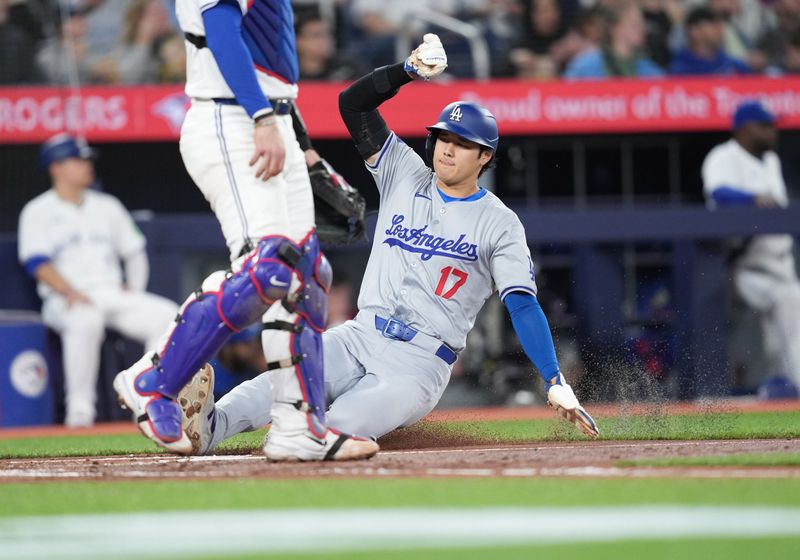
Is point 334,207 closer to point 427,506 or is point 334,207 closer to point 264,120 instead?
point 264,120

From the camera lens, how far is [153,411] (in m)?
4.07

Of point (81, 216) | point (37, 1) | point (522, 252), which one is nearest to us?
point (522, 252)

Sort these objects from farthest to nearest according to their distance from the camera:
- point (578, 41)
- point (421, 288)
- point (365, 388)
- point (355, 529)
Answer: point (578, 41) < point (421, 288) < point (365, 388) < point (355, 529)

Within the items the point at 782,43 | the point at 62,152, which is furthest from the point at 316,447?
the point at 782,43

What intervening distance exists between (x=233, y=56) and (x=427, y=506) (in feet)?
5.20

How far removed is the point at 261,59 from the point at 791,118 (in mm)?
8505

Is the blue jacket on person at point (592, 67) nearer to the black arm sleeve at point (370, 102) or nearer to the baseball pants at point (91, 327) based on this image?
the baseball pants at point (91, 327)

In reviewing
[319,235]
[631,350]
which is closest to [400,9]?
[631,350]

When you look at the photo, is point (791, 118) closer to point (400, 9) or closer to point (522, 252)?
point (400, 9)

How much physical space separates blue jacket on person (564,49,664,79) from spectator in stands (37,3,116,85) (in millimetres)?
4019

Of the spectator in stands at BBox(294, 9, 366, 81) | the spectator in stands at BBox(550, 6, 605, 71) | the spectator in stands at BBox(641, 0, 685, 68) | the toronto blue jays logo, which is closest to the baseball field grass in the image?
the toronto blue jays logo

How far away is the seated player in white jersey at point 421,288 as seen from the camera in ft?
15.1

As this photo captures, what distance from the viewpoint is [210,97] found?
165 inches

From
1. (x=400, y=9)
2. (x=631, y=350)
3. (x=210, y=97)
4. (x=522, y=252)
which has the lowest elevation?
(x=631, y=350)
